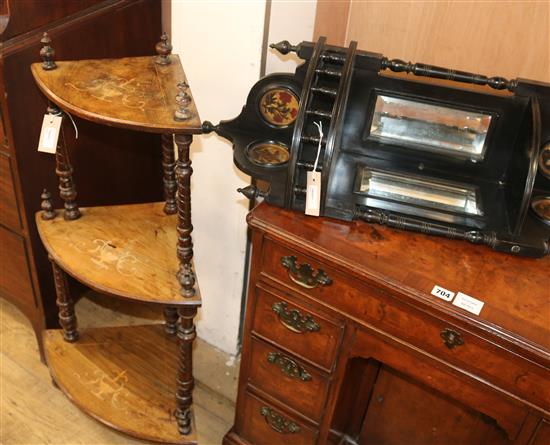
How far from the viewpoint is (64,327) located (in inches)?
69.7

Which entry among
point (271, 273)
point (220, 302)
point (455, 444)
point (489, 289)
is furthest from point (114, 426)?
point (489, 289)

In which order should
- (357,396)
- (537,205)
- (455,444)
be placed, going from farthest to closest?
(357,396) → (455,444) → (537,205)

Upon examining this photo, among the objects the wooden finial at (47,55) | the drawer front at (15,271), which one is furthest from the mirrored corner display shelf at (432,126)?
the drawer front at (15,271)

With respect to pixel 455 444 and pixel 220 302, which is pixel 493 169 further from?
pixel 220 302

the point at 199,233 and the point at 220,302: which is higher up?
the point at 199,233

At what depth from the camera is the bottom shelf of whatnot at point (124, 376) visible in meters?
1.60

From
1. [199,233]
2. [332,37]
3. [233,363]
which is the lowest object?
[233,363]

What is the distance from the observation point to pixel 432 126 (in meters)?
1.30

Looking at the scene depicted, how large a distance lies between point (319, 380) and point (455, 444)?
1.48ft

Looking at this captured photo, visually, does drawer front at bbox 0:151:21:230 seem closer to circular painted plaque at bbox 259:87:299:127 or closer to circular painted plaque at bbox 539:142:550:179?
circular painted plaque at bbox 259:87:299:127

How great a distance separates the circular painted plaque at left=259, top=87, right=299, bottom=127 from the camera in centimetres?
137

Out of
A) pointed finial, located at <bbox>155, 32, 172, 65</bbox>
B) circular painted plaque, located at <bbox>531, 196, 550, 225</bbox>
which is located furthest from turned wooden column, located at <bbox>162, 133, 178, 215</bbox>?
circular painted plaque, located at <bbox>531, 196, 550, 225</bbox>

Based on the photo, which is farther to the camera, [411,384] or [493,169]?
[411,384]

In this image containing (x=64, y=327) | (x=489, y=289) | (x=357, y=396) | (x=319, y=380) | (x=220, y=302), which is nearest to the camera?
(x=489, y=289)
